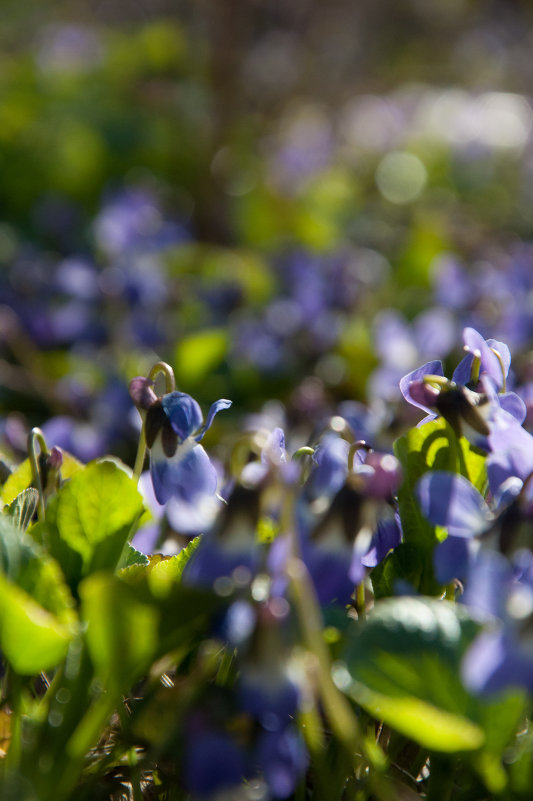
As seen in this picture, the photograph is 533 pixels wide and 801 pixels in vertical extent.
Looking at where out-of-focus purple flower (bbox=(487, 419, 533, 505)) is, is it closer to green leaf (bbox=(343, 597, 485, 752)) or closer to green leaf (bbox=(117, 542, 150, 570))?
green leaf (bbox=(343, 597, 485, 752))

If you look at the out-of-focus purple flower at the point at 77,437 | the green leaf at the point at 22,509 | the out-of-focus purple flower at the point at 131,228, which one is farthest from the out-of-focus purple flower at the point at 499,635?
the out-of-focus purple flower at the point at 131,228

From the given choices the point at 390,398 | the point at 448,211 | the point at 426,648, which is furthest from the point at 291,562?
the point at 448,211

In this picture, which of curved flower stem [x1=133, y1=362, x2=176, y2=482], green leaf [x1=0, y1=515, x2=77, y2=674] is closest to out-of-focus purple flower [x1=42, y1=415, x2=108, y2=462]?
curved flower stem [x1=133, y1=362, x2=176, y2=482]

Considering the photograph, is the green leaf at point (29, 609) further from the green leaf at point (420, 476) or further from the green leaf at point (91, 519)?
the green leaf at point (420, 476)

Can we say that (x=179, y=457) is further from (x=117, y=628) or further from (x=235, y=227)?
(x=235, y=227)

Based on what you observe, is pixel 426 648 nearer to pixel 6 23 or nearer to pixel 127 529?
pixel 127 529

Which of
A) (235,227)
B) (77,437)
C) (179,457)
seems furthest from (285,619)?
(235,227)
